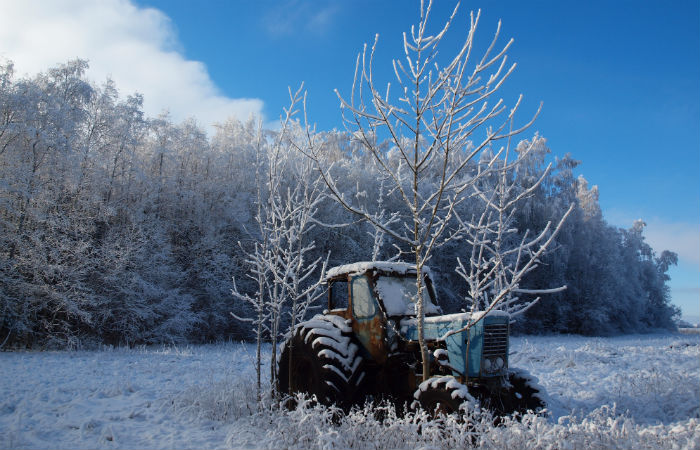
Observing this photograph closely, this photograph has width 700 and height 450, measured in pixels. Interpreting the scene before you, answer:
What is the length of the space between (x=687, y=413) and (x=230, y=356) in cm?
1089

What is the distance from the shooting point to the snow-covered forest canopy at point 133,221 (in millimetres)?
13656

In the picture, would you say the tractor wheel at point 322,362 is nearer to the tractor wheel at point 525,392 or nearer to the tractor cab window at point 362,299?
the tractor cab window at point 362,299

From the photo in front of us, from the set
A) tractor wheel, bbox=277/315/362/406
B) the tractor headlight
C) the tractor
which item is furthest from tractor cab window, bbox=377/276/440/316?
the tractor headlight

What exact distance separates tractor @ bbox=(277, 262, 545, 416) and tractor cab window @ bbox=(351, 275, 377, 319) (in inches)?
0.5

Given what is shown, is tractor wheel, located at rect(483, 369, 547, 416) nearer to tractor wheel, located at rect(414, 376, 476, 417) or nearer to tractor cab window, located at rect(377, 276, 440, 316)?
tractor wheel, located at rect(414, 376, 476, 417)

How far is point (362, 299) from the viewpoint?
20.0 ft

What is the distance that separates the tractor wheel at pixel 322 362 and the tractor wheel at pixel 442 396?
1095 millimetres

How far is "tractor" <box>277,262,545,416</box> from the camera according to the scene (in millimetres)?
5160

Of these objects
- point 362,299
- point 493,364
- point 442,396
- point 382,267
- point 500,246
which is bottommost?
point 442,396

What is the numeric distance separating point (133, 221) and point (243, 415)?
502 inches

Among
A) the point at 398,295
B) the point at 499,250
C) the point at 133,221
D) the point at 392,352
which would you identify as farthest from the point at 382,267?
the point at 133,221

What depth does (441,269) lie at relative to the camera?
23828 mm

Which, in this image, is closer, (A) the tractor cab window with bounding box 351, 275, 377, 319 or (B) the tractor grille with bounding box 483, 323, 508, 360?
(B) the tractor grille with bounding box 483, 323, 508, 360

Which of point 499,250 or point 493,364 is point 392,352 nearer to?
point 493,364
